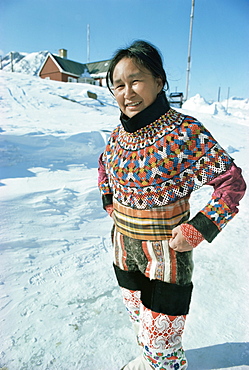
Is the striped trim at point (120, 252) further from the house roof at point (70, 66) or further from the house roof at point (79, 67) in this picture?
the house roof at point (70, 66)

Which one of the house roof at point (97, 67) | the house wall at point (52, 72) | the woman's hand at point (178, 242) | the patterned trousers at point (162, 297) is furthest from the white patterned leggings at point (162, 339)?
the house roof at point (97, 67)

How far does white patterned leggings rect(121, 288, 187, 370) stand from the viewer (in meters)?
1.13

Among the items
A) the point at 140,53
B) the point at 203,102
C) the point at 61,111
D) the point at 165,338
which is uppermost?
the point at 140,53

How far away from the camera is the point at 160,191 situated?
1.08 meters

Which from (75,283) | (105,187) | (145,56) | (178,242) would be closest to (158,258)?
(178,242)

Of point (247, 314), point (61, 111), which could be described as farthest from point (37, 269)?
point (61, 111)

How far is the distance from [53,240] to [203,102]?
73.9 feet

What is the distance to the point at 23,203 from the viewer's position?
3033mm

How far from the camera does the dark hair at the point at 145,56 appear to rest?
3.65 ft

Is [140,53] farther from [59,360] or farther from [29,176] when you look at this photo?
[29,176]

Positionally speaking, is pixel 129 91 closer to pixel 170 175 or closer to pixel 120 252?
pixel 170 175

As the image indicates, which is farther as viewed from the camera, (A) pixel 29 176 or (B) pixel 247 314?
(A) pixel 29 176

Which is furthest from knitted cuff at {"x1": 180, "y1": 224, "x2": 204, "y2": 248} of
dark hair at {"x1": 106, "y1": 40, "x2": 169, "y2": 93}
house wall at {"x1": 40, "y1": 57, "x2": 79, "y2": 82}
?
house wall at {"x1": 40, "y1": 57, "x2": 79, "y2": 82}

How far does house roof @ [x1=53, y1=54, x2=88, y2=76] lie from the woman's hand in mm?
26384
